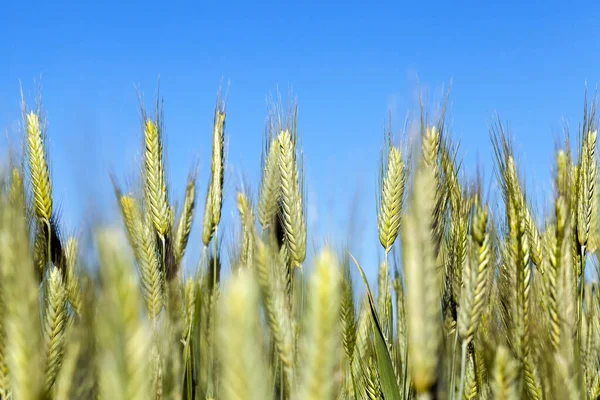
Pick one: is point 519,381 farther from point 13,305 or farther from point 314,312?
point 13,305

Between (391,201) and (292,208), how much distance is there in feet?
1.06

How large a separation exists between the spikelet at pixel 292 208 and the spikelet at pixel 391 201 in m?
0.26

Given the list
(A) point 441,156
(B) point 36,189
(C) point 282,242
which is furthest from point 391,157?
(B) point 36,189

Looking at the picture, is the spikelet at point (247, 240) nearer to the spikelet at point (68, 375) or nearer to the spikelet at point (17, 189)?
the spikelet at point (17, 189)

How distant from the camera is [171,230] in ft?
7.95

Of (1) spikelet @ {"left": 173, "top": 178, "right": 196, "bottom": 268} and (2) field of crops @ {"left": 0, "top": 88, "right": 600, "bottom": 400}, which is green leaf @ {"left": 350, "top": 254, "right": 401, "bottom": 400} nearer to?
(2) field of crops @ {"left": 0, "top": 88, "right": 600, "bottom": 400}

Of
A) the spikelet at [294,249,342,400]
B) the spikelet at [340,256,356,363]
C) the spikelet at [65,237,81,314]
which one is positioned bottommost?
the spikelet at [294,249,342,400]

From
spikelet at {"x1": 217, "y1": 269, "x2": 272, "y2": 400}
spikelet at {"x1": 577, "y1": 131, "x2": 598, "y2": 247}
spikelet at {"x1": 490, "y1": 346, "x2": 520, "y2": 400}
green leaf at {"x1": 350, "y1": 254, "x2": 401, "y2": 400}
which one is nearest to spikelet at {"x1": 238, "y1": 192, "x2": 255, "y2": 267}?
green leaf at {"x1": 350, "y1": 254, "x2": 401, "y2": 400}

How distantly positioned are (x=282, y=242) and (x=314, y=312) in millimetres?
1563

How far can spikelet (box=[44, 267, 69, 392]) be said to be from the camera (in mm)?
1468

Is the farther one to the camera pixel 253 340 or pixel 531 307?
pixel 531 307

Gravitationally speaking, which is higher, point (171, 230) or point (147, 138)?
point (147, 138)

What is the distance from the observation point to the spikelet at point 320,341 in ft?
2.89

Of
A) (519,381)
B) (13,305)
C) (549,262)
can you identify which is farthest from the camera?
(549,262)
